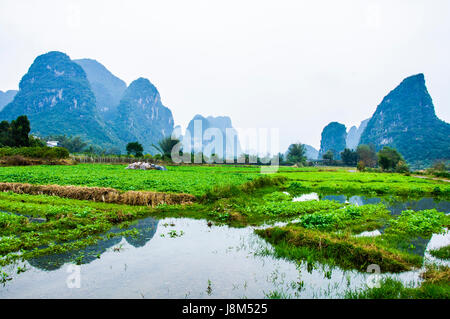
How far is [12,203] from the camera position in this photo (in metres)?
9.73

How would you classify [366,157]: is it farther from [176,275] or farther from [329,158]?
[176,275]

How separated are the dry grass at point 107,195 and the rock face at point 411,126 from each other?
103176mm

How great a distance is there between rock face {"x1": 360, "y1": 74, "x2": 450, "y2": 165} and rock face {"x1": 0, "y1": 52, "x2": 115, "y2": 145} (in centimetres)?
13294

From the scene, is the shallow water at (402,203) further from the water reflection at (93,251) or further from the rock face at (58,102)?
the rock face at (58,102)

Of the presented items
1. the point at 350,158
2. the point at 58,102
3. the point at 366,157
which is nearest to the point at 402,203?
the point at 366,157

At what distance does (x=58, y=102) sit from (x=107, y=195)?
165 m

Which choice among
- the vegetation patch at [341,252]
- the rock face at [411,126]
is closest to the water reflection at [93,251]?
the vegetation patch at [341,252]

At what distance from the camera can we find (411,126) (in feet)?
397

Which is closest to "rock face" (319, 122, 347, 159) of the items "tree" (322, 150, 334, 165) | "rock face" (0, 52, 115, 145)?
"tree" (322, 150, 334, 165)

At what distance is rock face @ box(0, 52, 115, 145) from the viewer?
120406 mm

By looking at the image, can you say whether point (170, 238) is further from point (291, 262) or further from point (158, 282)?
point (291, 262)

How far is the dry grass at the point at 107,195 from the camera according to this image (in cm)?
1131

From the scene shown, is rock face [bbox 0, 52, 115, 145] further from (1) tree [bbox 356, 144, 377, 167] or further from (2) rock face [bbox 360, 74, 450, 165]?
(2) rock face [bbox 360, 74, 450, 165]
